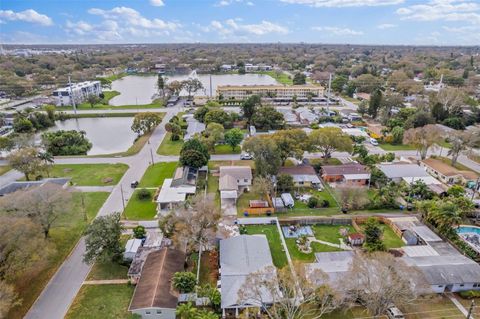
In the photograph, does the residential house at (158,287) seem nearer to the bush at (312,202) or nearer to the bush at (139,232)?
the bush at (139,232)

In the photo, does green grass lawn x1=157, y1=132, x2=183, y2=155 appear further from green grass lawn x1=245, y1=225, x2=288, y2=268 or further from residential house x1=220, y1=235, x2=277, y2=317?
residential house x1=220, y1=235, x2=277, y2=317

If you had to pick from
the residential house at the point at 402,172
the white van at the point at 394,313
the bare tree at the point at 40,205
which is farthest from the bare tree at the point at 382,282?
the bare tree at the point at 40,205

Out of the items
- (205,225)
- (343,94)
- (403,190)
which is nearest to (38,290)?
(205,225)

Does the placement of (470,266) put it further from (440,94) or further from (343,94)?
(343,94)

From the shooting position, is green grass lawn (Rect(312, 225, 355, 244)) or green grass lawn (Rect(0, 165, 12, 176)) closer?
green grass lawn (Rect(312, 225, 355, 244))

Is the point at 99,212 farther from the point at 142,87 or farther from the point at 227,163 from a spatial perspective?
the point at 142,87

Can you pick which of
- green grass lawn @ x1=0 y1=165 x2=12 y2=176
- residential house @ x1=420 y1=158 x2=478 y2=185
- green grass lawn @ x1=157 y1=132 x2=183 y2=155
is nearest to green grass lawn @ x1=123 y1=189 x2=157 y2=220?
green grass lawn @ x1=157 y1=132 x2=183 y2=155
